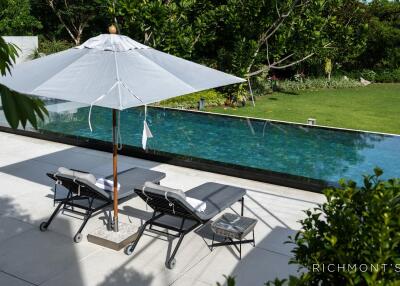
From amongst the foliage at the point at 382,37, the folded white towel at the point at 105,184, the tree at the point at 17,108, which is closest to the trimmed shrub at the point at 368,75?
the foliage at the point at 382,37

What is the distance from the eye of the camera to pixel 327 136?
47.1ft

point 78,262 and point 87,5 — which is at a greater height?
point 87,5

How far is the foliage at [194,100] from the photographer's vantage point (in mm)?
19828

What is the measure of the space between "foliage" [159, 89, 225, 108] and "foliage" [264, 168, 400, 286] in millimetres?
16922

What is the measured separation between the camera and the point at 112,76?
17.5 feet

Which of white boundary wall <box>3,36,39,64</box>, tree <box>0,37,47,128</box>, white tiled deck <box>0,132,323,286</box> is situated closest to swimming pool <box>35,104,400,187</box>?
white tiled deck <box>0,132,323,286</box>

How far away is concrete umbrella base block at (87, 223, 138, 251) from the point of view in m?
6.23

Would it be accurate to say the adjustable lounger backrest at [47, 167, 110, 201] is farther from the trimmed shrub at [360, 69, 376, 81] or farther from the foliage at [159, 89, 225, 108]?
the trimmed shrub at [360, 69, 376, 81]

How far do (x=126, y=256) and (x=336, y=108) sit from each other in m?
16.7

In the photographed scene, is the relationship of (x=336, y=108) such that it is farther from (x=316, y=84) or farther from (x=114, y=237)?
(x=114, y=237)

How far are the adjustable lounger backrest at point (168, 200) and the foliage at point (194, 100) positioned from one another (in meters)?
13.8

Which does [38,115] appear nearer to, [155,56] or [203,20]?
[155,56]

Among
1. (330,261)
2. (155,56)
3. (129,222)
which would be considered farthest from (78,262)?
(330,261)

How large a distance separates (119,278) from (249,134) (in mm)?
9880
